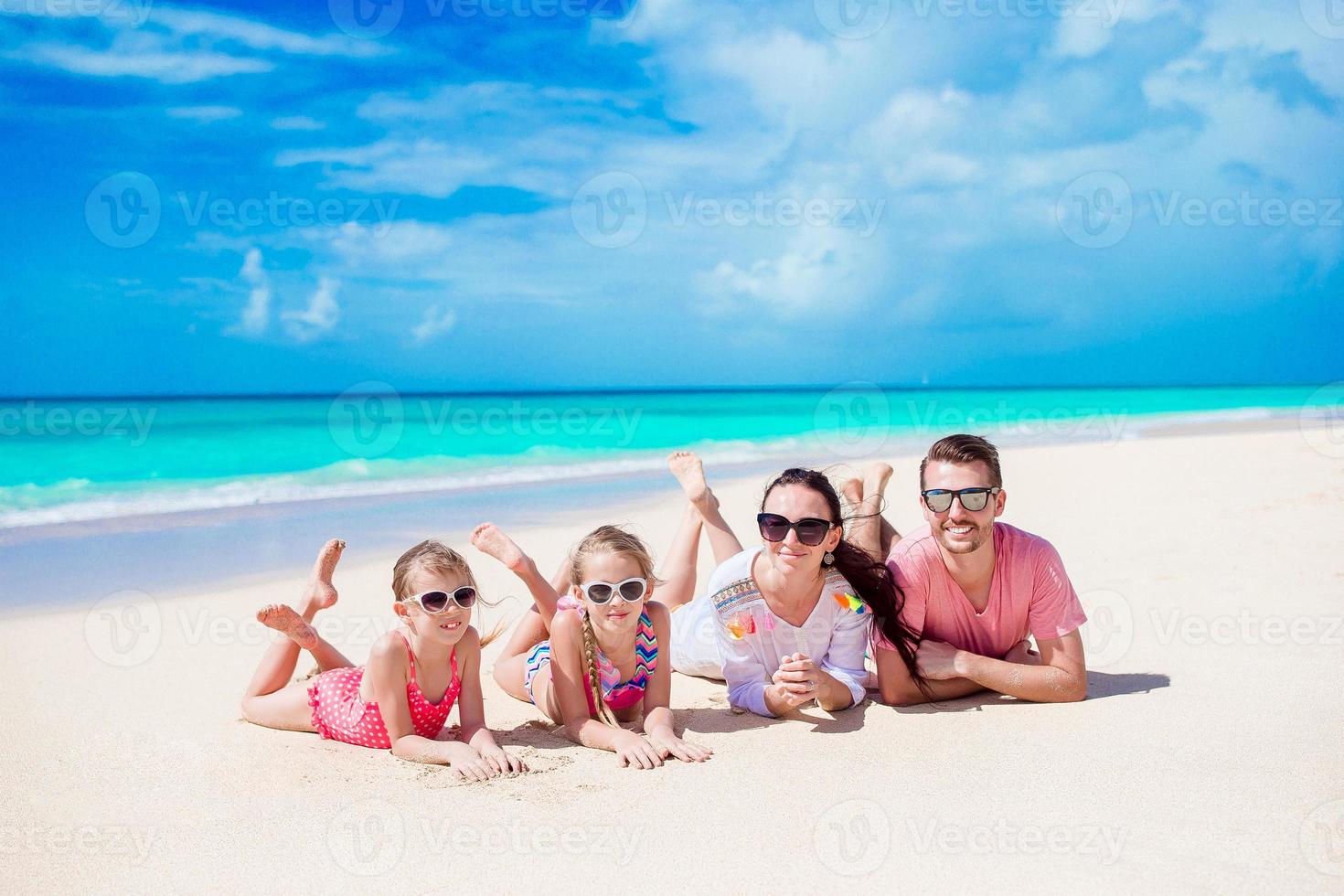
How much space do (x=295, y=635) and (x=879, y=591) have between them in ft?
8.69

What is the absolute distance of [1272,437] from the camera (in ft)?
48.9

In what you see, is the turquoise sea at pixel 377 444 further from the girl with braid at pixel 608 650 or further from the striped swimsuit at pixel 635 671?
the striped swimsuit at pixel 635 671

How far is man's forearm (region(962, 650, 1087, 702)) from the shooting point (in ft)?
14.3

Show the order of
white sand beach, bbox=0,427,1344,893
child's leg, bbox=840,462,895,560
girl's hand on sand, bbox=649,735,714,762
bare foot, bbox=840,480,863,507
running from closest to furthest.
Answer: white sand beach, bbox=0,427,1344,893
girl's hand on sand, bbox=649,735,714,762
child's leg, bbox=840,462,895,560
bare foot, bbox=840,480,863,507

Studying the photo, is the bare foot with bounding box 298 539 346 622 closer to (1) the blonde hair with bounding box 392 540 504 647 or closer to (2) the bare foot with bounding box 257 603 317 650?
(2) the bare foot with bounding box 257 603 317 650

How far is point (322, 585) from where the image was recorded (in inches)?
193

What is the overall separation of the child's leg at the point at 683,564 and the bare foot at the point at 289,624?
1.99 m

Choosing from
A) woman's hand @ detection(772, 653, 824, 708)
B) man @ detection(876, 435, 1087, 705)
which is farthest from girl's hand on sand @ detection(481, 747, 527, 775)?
man @ detection(876, 435, 1087, 705)

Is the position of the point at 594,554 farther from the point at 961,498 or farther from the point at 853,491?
the point at 853,491

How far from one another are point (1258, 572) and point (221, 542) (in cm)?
844

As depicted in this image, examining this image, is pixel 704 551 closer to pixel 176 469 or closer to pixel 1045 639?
pixel 1045 639

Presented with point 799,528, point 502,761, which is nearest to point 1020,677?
point 799,528

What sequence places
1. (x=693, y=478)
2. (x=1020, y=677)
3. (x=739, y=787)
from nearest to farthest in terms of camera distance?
(x=739, y=787)
(x=1020, y=677)
(x=693, y=478)

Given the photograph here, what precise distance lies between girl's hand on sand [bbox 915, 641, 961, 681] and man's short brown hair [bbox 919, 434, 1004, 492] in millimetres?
761
